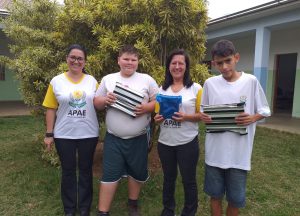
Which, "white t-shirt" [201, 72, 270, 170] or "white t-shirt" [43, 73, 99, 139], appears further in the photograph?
"white t-shirt" [43, 73, 99, 139]

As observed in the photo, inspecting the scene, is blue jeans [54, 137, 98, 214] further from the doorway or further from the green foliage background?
the doorway

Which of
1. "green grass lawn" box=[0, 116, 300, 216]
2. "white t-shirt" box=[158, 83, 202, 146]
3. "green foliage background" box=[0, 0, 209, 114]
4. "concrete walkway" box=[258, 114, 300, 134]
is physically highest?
"green foliage background" box=[0, 0, 209, 114]

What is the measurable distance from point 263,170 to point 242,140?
2.96 metres

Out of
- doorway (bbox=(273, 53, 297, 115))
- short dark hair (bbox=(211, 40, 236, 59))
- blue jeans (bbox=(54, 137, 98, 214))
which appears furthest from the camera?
doorway (bbox=(273, 53, 297, 115))

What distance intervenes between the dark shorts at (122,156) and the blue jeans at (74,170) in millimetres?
203

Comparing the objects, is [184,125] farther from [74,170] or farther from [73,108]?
[74,170]

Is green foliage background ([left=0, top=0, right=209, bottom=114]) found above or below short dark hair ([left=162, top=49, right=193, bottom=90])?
above

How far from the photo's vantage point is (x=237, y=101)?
8.86 feet

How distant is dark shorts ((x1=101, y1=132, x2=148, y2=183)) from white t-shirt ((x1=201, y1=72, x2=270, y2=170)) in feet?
2.61

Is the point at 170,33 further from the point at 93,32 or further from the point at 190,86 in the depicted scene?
the point at 190,86

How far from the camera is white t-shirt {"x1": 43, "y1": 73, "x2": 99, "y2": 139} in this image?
124 inches

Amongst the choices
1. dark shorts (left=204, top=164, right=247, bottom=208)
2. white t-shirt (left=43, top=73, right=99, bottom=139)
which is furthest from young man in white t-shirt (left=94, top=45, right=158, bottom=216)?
dark shorts (left=204, top=164, right=247, bottom=208)

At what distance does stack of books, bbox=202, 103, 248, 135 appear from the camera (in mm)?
2684

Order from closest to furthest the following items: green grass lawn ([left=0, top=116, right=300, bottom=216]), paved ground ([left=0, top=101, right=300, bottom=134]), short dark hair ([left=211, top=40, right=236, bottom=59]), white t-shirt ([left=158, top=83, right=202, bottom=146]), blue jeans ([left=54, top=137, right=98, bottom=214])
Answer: short dark hair ([left=211, top=40, right=236, bottom=59]) < white t-shirt ([left=158, top=83, right=202, bottom=146]) < blue jeans ([left=54, top=137, right=98, bottom=214]) < green grass lawn ([left=0, top=116, right=300, bottom=216]) < paved ground ([left=0, top=101, right=300, bottom=134])
